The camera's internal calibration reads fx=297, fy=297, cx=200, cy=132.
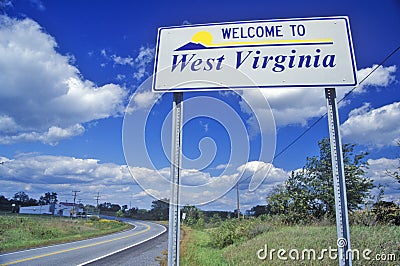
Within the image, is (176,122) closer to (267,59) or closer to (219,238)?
(267,59)

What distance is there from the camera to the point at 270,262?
587 cm

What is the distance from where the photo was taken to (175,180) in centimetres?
252

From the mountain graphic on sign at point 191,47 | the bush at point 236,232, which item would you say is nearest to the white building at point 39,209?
the bush at point 236,232

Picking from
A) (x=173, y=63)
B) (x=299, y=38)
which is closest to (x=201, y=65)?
(x=173, y=63)

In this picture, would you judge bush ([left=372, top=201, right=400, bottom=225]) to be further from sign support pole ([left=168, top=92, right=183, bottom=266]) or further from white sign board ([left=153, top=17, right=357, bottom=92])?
sign support pole ([left=168, top=92, right=183, bottom=266])

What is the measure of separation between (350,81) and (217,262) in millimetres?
5909

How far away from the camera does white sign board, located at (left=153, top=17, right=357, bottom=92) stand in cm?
260

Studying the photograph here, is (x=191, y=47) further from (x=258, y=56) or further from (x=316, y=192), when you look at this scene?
(x=316, y=192)

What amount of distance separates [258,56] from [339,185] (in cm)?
130

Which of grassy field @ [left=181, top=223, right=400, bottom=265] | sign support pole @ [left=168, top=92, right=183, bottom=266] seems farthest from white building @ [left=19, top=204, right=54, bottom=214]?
sign support pole @ [left=168, top=92, right=183, bottom=266]

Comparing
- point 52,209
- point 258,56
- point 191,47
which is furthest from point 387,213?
point 52,209

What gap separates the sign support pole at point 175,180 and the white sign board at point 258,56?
200 mm

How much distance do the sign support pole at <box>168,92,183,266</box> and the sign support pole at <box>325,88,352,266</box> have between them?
126 cm

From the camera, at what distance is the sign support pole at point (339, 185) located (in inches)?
88.8
